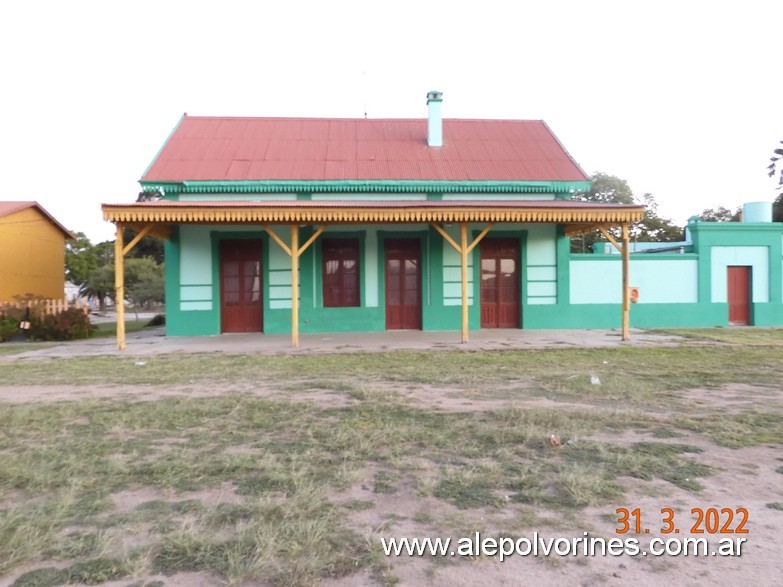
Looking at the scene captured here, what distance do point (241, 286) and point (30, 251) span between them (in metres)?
11.3

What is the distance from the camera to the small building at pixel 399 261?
1426 centimetres

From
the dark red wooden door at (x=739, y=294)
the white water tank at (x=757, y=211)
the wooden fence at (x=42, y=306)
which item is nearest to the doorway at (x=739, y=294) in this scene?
the dark red wooden door at (x=739, y=294)

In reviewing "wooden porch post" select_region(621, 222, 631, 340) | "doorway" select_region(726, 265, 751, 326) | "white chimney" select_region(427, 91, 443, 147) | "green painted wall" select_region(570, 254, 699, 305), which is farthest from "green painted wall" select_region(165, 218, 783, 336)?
"white chimney" select_region(427, 91, 443, 147)

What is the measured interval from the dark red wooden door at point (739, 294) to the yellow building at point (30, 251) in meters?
22.9

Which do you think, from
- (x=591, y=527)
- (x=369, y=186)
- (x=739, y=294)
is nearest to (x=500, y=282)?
(x=369, y=186)

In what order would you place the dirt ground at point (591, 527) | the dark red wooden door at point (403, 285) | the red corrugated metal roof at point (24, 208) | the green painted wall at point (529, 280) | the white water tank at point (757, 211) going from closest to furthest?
the dirt ground at point (591, 527) < the green painted wall at point (529, 280) < the dark red wooden door at point (403, 285) < the white water tank at point (757, 211) < the red corrugated metal roof at point (24, 208)

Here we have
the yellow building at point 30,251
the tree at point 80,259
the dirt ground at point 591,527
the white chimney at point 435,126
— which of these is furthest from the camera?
the tree at point 80,259

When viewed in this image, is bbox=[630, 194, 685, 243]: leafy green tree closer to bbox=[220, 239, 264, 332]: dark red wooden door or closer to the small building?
the small building

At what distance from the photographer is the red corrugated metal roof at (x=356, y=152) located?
14.9 meters

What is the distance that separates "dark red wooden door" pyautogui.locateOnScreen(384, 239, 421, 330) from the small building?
0.03 meters

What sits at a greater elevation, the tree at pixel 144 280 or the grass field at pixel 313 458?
the tree at pixel 144 280

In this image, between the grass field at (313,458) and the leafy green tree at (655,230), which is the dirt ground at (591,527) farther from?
the leafy green tree at (655,230)

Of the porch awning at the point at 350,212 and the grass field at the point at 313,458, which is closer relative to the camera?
the grass field at the point at 313,458

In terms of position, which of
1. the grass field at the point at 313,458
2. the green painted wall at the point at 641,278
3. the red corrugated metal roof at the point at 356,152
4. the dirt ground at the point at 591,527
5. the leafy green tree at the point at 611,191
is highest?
the leafy green tree at the point at 611,191
